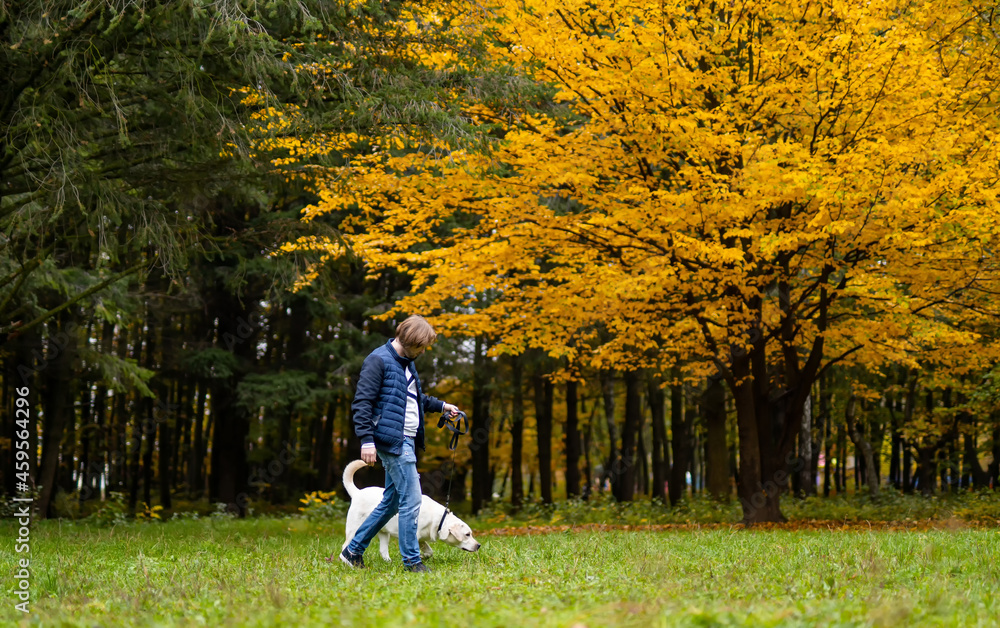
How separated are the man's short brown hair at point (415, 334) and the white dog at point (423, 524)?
0.97m

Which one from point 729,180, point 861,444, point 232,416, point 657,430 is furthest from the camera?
point 657,430

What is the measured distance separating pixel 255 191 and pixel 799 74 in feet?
23.5

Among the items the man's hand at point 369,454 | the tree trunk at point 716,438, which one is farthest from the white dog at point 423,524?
the tree trunk at point 716,438

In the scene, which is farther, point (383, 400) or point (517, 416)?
point (517, 416)

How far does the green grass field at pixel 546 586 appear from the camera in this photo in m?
3.65

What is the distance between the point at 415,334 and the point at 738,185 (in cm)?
540

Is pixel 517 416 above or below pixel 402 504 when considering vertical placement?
above

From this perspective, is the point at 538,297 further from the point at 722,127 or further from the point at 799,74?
the point at 799,74

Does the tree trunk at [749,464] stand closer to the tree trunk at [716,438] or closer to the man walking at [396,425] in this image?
the tree trunk at [716,438]

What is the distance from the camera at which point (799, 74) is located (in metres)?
10.8

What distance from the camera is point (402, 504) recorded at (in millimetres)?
A: 5879

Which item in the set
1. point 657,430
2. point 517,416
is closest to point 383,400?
point 517,416

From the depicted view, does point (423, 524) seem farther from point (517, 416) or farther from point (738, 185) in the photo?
point (517, 416)

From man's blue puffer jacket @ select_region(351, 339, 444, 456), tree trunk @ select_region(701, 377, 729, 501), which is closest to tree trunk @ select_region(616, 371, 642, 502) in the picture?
tree trunk @ select_region(701, 377, 729, 501)
